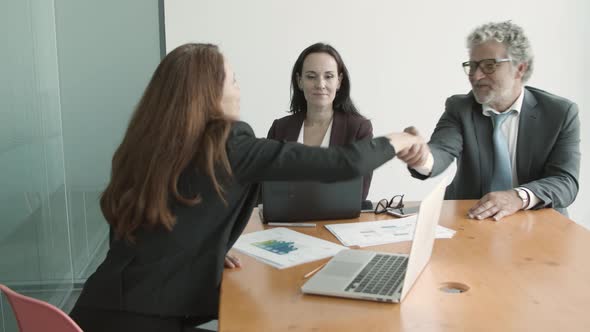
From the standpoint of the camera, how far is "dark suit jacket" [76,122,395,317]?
62.5 inches

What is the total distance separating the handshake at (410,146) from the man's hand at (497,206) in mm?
266

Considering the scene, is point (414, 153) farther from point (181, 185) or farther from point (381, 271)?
point (181, 185)

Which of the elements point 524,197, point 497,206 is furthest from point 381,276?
point 524,197

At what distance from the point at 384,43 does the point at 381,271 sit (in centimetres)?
301

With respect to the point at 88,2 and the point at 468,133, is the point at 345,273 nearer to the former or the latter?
the point at 468,133

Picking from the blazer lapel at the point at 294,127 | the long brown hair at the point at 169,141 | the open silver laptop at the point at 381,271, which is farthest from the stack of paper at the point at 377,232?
the blazer lapel at the point at 294,127

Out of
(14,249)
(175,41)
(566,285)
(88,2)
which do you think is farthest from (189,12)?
(566,285)

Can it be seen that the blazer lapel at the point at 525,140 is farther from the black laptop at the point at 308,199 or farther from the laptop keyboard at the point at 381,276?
the laptop keyboard at the point at 381,276

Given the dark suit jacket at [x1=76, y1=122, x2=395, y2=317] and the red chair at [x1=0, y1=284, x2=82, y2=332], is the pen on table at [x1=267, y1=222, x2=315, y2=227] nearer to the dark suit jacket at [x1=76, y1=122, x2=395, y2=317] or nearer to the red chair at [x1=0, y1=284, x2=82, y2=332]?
the dark suit jacket at [x1=76, y1=122, x2=395, y2=317]

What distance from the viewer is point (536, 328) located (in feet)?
4.22

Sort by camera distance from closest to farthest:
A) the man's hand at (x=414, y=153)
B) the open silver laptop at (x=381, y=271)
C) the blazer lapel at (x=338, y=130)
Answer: the open silver laptop at (x=381, y=271)
the man's hand at (x=414, y=153)
the blazer lapel at (x=338, y=130)

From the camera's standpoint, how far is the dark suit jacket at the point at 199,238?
5.21 ft

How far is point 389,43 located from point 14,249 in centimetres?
295

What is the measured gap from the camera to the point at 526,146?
2.63 metres
